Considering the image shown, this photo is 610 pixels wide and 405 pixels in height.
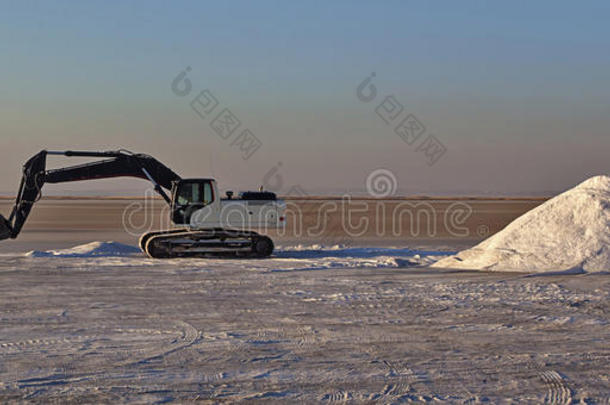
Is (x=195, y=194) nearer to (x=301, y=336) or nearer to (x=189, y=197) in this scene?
(x=189, y=197)

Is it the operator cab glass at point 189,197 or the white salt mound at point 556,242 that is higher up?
the operator cab glass at point 189,197

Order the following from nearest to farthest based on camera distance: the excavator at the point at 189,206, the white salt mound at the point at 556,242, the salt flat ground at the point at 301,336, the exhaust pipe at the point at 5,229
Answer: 1. the salt flat ground at the point at 301,336
2. the white salt mound at the point at 556,242
3. the exhaust pipe at the point at 5,229
4. the excavator at the point at 189,206

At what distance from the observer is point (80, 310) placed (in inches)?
509

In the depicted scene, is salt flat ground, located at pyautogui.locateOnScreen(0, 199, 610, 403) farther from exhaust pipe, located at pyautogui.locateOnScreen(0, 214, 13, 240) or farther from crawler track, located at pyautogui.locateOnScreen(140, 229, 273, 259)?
crawler track, located at pyautogui.locateOnScreen(140, 229, 273, 259)

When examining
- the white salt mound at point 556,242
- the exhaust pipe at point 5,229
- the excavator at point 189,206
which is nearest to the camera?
the white salt mound at point 556,242

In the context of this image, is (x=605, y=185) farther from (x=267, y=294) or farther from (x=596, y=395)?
(x=596, y=395)

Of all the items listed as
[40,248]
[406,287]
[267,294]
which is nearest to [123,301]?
[267,294]

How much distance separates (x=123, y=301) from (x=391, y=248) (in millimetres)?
14059

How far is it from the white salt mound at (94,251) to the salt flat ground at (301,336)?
12.4 feet

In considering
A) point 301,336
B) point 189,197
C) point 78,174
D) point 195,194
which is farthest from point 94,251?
point 301,336

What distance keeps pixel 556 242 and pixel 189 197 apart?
1058cm

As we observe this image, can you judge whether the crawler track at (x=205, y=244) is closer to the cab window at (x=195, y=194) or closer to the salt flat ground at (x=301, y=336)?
the cab window at (x=195, y=194)

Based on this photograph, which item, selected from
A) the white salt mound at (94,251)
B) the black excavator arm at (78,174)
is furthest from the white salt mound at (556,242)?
the white salt mound at (94,251)

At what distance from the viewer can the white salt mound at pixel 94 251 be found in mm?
22500
